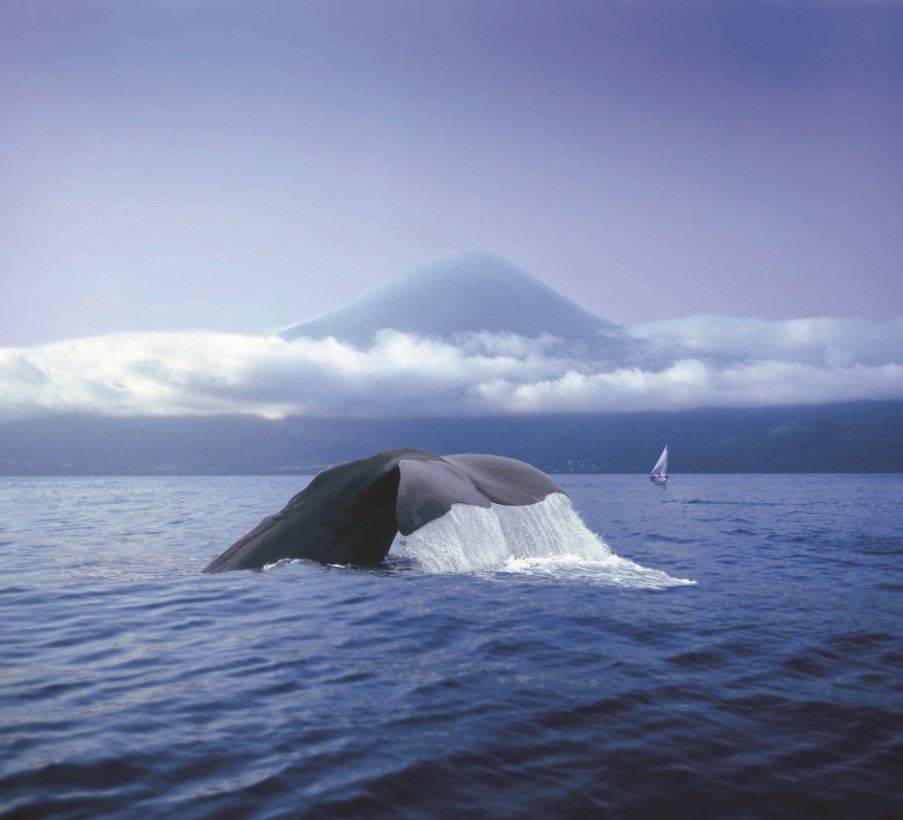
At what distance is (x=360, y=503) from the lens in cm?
1170

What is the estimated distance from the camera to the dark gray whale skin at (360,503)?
11438 millimetres

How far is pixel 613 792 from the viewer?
13.9 feet

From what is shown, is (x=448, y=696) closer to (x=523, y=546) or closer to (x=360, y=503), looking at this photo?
Result: (x=360, y=503)

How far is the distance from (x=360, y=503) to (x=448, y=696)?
6025mm

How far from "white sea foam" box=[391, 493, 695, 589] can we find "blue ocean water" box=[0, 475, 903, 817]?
32 centimetres

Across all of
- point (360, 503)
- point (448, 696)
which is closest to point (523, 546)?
point (360, 503)

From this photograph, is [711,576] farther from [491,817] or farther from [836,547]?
[491,817]

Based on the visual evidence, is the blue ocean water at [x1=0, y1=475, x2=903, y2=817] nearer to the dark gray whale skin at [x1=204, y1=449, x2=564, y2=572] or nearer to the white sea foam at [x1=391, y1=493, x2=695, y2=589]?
the white sea foam at [x1=391, y1=493, x2=695, y2=589]

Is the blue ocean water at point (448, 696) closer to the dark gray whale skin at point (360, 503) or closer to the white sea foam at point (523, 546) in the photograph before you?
the white sea foam at point (523, 546)

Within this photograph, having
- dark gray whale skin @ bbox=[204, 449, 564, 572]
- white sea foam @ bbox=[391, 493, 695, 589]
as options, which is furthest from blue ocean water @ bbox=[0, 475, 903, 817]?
dark gray whale skin @ bbox=[204, 449, 564, 572]

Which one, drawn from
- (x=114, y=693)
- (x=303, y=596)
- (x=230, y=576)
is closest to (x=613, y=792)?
(x=114, y=693)

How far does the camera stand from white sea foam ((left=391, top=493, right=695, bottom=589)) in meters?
10.4

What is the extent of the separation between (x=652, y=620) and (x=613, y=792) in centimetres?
490

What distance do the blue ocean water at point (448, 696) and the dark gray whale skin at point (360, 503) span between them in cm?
49
